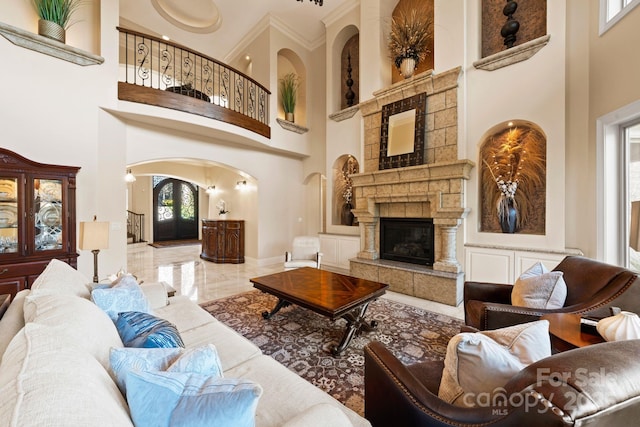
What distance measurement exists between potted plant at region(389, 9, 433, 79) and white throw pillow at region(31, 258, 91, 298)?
5.07 metres

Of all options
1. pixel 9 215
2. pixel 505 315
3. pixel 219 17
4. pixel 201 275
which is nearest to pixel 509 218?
pixel 505 315

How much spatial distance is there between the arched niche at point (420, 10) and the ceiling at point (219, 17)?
3.19 feet

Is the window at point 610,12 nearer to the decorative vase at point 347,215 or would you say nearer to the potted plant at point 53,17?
the decorative vase at point 347,215

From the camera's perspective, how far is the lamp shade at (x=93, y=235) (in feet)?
7.92

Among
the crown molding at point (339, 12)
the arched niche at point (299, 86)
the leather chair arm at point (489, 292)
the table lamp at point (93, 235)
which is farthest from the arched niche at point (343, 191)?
the table lamp at point (93, 235)

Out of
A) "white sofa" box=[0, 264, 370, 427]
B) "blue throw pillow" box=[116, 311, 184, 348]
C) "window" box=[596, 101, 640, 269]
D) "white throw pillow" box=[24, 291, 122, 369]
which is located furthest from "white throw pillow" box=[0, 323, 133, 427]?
"window" box=[596, 101, 640, 269]

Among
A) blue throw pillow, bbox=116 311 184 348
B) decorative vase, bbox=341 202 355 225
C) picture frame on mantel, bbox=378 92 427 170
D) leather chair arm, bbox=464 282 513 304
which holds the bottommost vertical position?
leather chair arm, bbox=464 282 513 304

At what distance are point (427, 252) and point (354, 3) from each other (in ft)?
16.9

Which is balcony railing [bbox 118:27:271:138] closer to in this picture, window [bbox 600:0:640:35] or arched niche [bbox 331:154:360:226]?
arched niche [bbox 331:154:360:226]

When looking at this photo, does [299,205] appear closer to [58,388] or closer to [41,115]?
[41,115]

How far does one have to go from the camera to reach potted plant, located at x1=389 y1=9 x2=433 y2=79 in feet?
14.1

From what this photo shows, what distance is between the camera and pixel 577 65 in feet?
10.1

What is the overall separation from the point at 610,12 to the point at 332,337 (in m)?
4.54

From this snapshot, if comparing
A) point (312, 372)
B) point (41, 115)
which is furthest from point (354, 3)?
point (312, 372)
